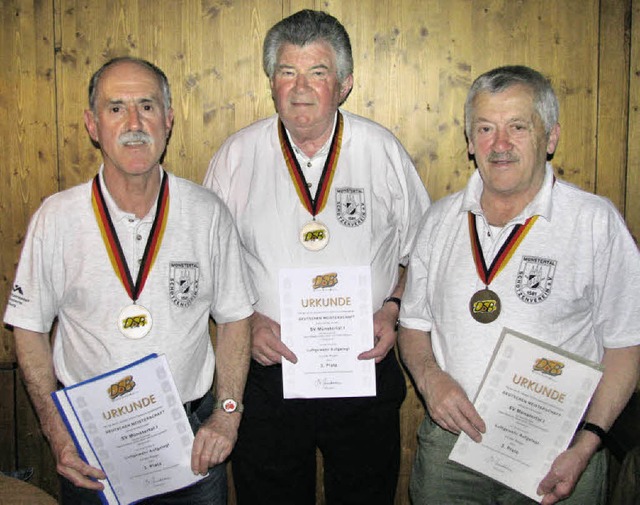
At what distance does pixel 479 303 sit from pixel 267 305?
964 mm

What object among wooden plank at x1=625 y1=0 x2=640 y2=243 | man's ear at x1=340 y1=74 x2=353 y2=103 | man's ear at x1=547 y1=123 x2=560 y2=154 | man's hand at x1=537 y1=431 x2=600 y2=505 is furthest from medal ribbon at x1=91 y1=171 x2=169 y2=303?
wooden plank at x1=625 y1=0 x2=640 y2=243

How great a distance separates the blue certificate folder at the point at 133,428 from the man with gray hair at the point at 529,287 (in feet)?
3.26

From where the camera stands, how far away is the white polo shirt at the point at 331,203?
2863 mm

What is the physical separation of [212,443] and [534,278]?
4.53 ft

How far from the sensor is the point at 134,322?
7.98 feet

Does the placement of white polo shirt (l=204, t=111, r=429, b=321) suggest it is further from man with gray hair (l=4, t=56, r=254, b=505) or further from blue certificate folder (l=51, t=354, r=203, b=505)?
blue certificate folder (l=51, t=354, r=203, b=505)

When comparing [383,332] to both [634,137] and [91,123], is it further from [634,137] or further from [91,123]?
[634,137]

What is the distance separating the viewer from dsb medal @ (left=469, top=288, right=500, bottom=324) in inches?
94.0

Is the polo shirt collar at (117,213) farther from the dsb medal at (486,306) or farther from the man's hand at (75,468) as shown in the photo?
the dsb medal at (486,306)

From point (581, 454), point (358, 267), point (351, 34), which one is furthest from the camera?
point (351, 34)

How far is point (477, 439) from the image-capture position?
7.80 feet

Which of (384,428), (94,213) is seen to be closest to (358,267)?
(384,428)

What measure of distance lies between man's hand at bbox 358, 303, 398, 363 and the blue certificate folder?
2.81 ft

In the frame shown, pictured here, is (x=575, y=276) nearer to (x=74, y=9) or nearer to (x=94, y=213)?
(x=94, y=213)
